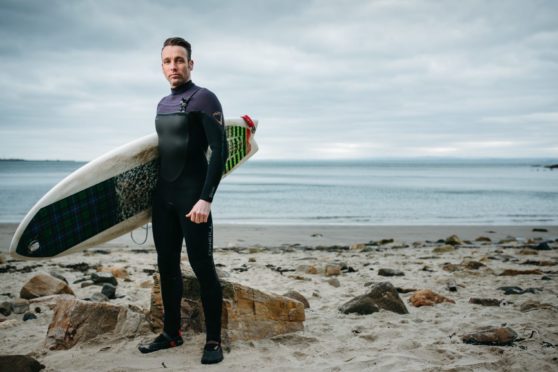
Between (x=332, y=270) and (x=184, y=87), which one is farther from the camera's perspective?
(x=332, y=270)

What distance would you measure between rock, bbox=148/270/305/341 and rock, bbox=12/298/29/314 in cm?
148

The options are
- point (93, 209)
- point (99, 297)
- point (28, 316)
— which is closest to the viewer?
point (93, 209)

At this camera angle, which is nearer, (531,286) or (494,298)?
(494,298)

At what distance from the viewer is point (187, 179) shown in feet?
9.87

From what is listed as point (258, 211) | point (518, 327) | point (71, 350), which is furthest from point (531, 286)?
point (258, 211)

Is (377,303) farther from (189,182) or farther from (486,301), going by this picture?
(189,182)

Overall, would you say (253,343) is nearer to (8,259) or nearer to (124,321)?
(124,321)

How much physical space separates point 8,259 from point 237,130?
5369 mm

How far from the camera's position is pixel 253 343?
3.32m

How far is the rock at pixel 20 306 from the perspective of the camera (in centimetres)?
422

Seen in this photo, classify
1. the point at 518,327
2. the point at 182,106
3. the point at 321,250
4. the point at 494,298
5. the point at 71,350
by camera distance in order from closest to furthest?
the point at 182,106
the point at 71,350
the point at 518,327
the point at 494,298
the point at 321,250

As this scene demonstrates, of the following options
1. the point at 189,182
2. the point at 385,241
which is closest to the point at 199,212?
the point at 189,182

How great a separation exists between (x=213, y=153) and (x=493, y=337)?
7.65 feet

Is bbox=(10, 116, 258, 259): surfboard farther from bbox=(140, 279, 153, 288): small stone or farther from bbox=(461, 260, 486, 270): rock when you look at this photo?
bbox=(461, 260, 486, 270): rock
